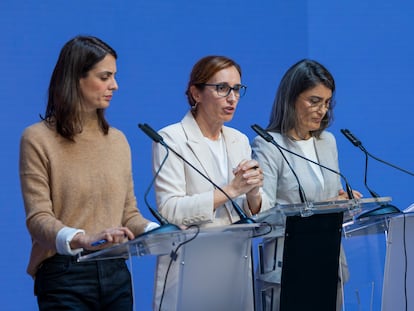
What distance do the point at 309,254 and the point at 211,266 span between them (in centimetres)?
42

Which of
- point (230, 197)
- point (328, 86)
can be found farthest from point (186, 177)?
point (328, 86)

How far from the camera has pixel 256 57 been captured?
4.44m

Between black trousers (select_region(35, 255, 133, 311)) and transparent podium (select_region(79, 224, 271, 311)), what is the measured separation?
152mm

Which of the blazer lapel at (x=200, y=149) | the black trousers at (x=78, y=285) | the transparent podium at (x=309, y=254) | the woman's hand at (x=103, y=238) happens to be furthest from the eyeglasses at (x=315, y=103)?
the woman's hand at (x=103, y=238)

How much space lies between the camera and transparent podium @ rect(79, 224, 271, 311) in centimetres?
242

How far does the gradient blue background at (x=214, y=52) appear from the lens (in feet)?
11.9

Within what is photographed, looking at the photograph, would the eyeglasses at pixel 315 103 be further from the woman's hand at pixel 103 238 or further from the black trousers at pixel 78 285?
the woman's hand at pixel 103 238

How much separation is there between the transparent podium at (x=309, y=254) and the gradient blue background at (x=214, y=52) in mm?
130

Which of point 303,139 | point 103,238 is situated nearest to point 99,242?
point 103,238

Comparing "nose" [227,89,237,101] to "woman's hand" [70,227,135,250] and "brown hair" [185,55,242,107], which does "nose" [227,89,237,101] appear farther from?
"woman's hand" [70,227,135,250]

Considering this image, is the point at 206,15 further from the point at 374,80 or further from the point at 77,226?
the point at 77,226

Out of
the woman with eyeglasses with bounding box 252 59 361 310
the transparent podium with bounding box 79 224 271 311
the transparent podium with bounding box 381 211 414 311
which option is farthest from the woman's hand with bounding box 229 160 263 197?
the transparent podium with bounding box 381 211 414 311

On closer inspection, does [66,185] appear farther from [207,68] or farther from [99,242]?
[207,68]

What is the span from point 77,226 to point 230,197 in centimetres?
61
